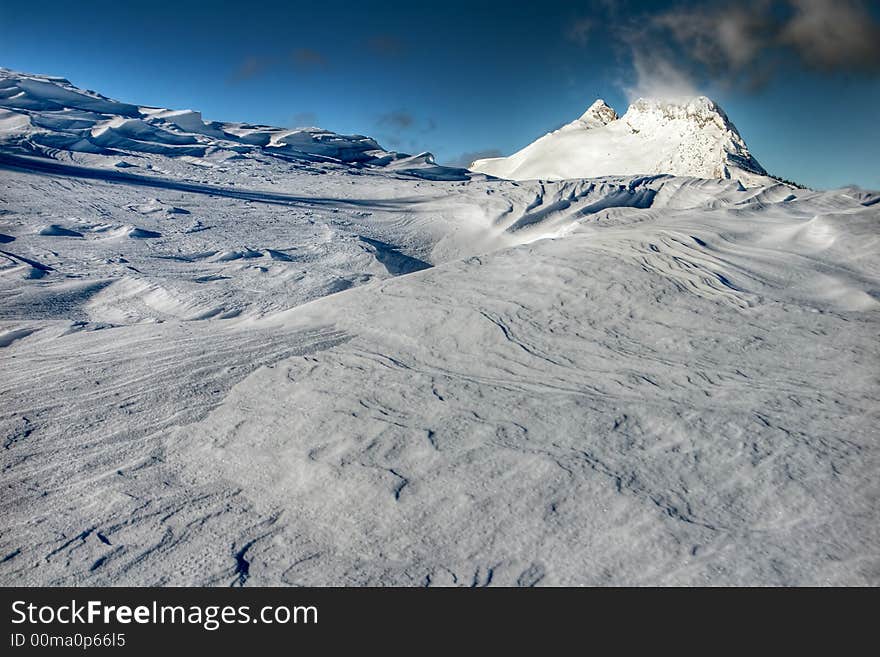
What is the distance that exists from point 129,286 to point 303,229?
3180mm

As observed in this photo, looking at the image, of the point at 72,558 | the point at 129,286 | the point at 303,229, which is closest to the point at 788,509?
the point at 72,558

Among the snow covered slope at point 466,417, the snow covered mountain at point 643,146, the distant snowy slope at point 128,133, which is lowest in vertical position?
the snow covered slope at point 466,417

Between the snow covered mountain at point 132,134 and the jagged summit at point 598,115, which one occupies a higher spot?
the jagged summit at point 598,115

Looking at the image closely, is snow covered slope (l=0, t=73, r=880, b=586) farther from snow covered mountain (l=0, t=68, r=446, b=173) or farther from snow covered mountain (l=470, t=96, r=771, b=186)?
snow covered mountain (l=470, t=96, r=771, b=186)

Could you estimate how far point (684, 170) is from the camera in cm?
2155

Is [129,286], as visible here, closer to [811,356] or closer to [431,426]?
[431,426]

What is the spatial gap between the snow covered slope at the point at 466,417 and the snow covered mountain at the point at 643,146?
53.0 ft

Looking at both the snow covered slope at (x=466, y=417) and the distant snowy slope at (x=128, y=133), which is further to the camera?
the distant snowy slope at (x=128, y=133)

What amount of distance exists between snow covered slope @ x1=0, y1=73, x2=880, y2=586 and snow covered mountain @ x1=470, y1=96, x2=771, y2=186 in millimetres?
→ 16151

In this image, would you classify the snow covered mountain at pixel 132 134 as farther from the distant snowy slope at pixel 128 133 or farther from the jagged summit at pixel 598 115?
the jagged summit at pixel 598 115

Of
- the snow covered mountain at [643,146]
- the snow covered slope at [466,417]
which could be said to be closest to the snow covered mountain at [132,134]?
the snow covered mountain at [643,146]

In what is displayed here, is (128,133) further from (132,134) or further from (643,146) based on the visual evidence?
(643,146)

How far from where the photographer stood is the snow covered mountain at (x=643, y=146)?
2098 cm

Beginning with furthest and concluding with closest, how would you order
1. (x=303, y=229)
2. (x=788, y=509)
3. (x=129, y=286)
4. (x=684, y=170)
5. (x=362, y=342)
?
(x=684, y=170) < (x=303, y=229) < (x=129, y=286) < (x=362, y=342) < (x=788, y=509)
